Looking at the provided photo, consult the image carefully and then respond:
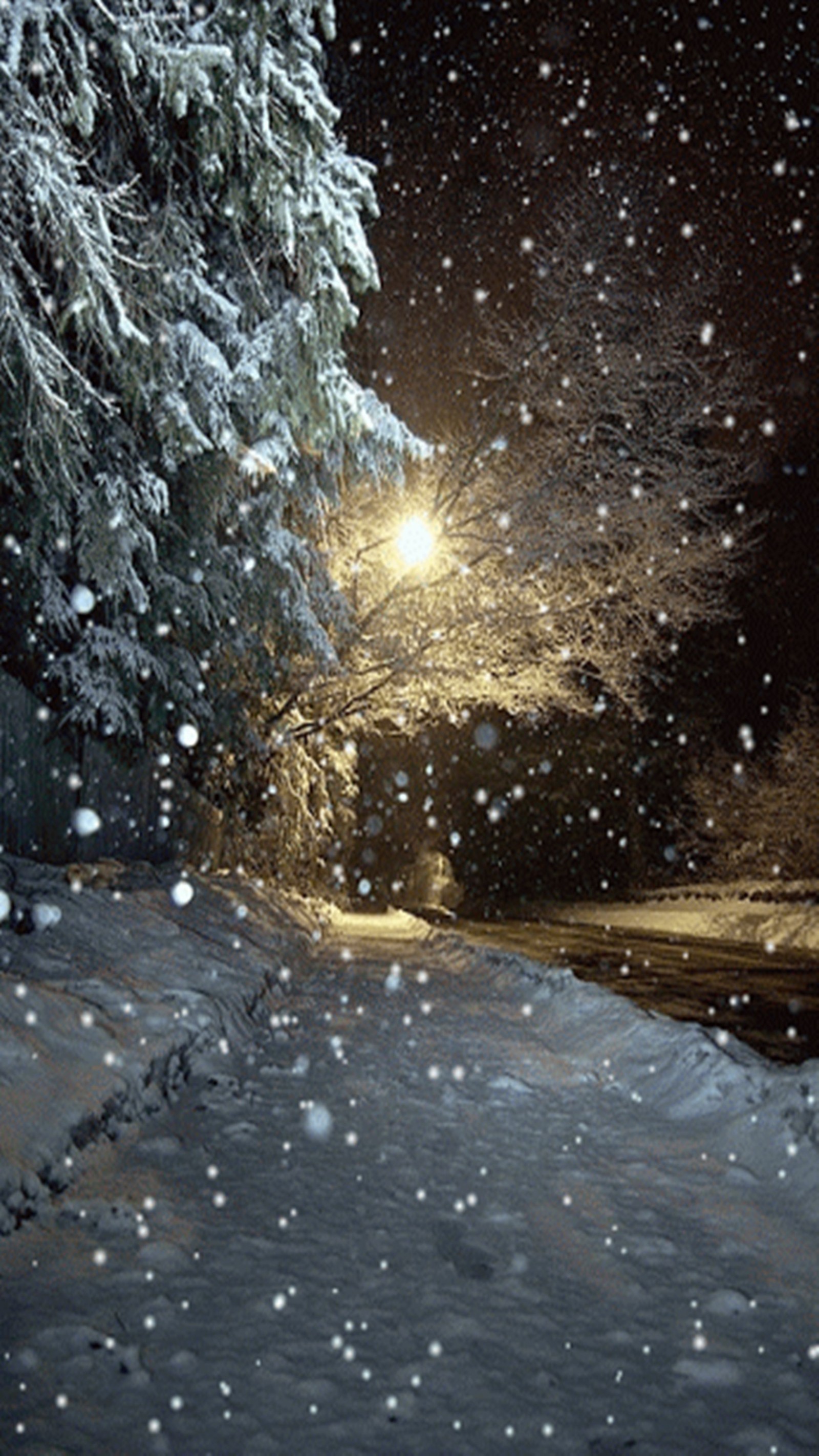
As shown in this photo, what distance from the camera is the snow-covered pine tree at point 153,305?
516 centimetres

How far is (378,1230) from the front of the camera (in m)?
4.01

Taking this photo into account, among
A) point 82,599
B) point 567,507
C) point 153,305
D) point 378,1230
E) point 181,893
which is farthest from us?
point 567,507

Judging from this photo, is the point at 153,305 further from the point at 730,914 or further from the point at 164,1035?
the point at 730,914

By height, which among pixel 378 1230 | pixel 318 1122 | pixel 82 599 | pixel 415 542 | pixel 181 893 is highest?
pixel 415 542

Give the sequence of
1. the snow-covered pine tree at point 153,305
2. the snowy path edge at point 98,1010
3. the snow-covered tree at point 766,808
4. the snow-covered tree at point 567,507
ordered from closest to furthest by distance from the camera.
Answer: the snowy path edge at point 98,1010
the snow-covered pine tree at point 153,305
the snow-covered tree at point 567,507
the snow-covered tree at point 766,808

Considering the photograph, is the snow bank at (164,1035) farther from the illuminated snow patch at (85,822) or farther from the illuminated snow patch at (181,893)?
the illuminated snow patch at (85,822)

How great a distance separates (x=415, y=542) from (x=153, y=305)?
35.9 ft

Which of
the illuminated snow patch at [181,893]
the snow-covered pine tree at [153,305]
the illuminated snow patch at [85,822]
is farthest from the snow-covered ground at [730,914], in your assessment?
the snow-covered pine tree at [153,305]

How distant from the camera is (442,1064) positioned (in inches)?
271

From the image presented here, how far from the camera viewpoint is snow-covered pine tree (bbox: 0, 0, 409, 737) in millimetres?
5160

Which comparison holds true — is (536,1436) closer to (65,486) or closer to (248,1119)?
(248,1119)

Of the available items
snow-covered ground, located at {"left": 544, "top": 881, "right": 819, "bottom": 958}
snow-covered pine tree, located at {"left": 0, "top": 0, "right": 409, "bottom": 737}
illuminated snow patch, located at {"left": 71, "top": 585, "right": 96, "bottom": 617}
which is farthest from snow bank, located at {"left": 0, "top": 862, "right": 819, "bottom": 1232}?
snow-covered ground, located at {"left": 544, "top": 881, "right": 819, "bottom": 958}

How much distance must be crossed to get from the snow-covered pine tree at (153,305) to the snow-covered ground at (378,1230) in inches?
120

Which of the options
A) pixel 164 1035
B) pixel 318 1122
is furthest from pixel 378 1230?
pixel 164 1035
